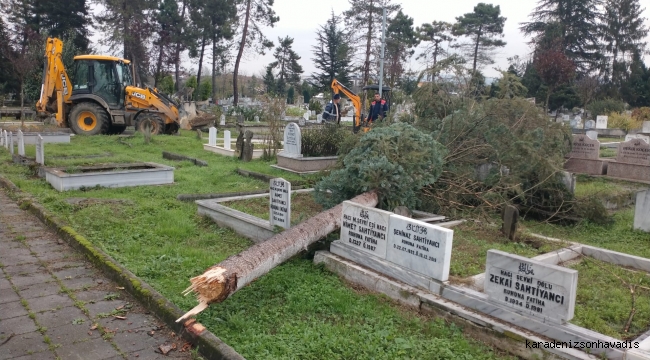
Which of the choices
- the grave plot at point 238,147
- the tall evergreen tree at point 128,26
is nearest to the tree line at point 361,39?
the tall evergreen tree at point 128,26

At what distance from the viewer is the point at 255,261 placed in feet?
14.6

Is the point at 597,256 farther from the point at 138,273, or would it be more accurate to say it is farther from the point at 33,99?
the point at 33,99

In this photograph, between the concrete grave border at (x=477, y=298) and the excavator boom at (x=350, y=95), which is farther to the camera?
the excavator boom at (x=350, y=95)

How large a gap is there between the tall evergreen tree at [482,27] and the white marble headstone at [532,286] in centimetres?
4903

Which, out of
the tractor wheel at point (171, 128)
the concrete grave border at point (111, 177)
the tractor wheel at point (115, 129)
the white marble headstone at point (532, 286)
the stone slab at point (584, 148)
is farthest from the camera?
the tractor wheel at point (171, 128)

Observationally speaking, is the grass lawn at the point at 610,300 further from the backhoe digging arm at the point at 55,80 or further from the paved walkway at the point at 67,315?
the backhoe digging arm at the point at 55,80

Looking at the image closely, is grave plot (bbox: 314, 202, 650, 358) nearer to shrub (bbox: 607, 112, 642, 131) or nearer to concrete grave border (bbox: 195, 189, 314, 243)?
concrete grave border (bbox: 195, 189, 314, 243)

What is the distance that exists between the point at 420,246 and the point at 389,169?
200 cm

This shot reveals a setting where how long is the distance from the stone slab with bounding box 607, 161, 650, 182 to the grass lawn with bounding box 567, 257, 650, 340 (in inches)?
324

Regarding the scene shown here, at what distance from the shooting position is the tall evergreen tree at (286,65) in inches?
2571

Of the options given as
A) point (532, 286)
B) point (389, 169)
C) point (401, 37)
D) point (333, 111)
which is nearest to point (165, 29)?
point (401, 37)

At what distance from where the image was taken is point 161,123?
19828 millimetres

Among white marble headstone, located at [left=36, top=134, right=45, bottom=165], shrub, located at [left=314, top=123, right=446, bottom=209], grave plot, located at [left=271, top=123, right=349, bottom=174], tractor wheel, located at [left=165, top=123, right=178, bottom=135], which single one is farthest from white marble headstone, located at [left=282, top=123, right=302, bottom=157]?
tractor wheel, located at [left=165, top=123, right=178, bottom=135]

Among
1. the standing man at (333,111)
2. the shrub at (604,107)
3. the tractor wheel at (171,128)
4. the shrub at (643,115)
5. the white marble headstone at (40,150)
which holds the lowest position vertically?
the white marble headstone at (40,150)
